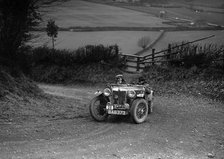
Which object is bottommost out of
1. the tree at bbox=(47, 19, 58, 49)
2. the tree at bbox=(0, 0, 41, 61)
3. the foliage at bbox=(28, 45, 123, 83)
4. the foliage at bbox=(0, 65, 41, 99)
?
the foliage at bbox=(28, 45, 123, 83)

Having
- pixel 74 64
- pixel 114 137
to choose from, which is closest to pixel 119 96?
pixel 114 137

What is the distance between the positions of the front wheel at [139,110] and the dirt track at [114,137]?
0.84 ft

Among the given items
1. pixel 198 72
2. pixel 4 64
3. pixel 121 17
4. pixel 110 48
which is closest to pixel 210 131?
pixel 4 64

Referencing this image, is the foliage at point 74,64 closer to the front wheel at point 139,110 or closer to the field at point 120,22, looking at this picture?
the field at point 120,22

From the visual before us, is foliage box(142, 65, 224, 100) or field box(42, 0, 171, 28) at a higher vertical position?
field box(42, 0, 171, 28)

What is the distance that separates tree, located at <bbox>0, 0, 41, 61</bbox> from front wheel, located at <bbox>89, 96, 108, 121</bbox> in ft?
18.6

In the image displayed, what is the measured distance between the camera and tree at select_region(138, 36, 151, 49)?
141 ft

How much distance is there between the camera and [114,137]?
41.4 feet

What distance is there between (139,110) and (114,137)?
2.28 metres

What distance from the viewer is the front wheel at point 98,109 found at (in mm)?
14539

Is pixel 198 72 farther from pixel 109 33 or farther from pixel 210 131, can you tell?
pixel 109 33

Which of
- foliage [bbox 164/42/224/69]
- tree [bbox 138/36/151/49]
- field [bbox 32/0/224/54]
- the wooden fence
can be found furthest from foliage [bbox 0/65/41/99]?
tree [bbox 138/36/151/49]

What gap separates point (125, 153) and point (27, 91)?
7945 millimetres

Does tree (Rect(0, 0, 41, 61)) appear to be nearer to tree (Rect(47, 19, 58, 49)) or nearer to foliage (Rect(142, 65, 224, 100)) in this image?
foliage (Rect(142, 65, 224, 100))
